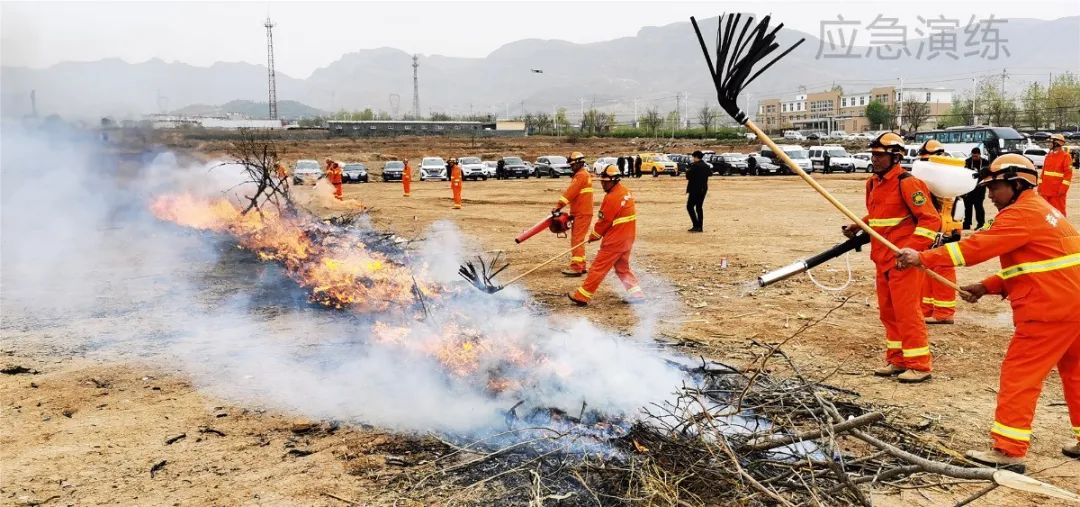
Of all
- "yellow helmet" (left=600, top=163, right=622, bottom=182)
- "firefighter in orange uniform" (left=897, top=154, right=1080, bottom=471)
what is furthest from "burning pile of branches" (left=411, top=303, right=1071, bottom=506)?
"yellow helmet" (left=600, top=163, right=622, bottom=182)

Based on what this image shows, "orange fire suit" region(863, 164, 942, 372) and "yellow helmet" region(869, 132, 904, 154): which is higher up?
"yellow helmet" region(869, 132, 904, 154)

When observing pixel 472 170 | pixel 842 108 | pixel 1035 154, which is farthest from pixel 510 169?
pixel 842 108

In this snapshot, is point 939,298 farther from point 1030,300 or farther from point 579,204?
point 579,204

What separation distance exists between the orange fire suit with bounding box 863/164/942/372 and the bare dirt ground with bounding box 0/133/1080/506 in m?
0.32

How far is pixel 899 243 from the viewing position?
5406 mm

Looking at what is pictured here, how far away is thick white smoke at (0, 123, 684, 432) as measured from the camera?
452 cm

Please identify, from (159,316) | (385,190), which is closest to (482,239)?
(159,316)

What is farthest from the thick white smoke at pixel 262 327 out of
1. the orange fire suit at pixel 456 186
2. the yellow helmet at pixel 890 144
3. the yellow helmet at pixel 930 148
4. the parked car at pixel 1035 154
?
the parked car at pixel 1035 154

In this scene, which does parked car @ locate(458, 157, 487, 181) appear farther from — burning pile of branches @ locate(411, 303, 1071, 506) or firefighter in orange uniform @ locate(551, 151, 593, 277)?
burning pile of branches @ locate(411, 303, 1071, 506)

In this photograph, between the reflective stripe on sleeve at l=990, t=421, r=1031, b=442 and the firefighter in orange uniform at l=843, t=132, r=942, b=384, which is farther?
the firefighter in orange uniform at l=843, t=132, r=942, b=384

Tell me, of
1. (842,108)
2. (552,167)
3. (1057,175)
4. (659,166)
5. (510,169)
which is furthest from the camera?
(842,108)

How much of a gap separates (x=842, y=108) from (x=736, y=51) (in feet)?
383

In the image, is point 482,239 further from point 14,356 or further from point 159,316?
point 14,356

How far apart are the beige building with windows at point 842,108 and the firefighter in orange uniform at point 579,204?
245 feet
